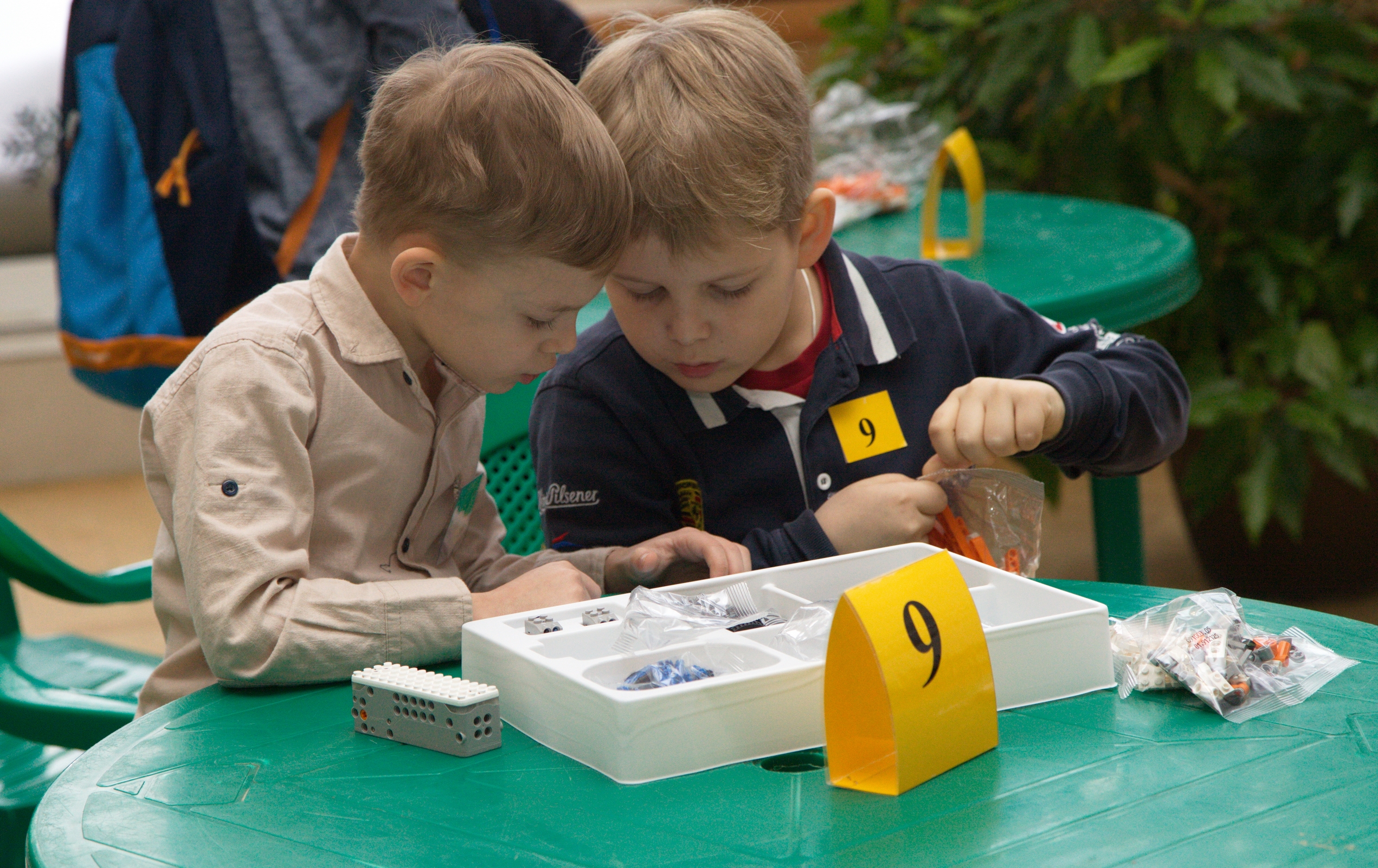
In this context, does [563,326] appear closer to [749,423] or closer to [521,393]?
[749,423]

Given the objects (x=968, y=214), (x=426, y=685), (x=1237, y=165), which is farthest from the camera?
(x=1237, y=165)

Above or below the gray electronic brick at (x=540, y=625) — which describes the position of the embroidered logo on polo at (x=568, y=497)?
below

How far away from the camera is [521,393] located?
1.79 meters

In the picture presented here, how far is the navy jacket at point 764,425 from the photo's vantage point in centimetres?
136

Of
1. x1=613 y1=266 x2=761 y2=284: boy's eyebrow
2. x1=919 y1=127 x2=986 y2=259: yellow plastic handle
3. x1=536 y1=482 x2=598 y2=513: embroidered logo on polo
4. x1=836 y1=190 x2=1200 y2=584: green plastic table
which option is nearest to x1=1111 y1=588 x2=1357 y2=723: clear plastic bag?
x1=613 y1=266 x2=761 y2=284: boy's eyebrow

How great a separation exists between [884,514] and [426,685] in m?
0.51

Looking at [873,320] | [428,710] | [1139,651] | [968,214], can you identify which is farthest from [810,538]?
[968,214]

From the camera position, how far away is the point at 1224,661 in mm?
878

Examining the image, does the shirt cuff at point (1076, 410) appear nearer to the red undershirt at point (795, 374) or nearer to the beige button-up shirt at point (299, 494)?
the red undershirt at point (795, 374)

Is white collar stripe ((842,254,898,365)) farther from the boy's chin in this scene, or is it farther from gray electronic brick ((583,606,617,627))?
gray electronic brick ((583,606,617,627))

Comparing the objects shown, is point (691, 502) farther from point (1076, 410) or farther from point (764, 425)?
point (1076, 410)

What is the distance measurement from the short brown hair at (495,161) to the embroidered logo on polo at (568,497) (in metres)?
0.33

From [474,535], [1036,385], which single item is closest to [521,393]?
[474,535]

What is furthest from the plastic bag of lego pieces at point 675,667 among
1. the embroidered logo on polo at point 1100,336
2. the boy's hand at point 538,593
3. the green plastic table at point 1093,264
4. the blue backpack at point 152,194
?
the blue backpack at point 152,194
